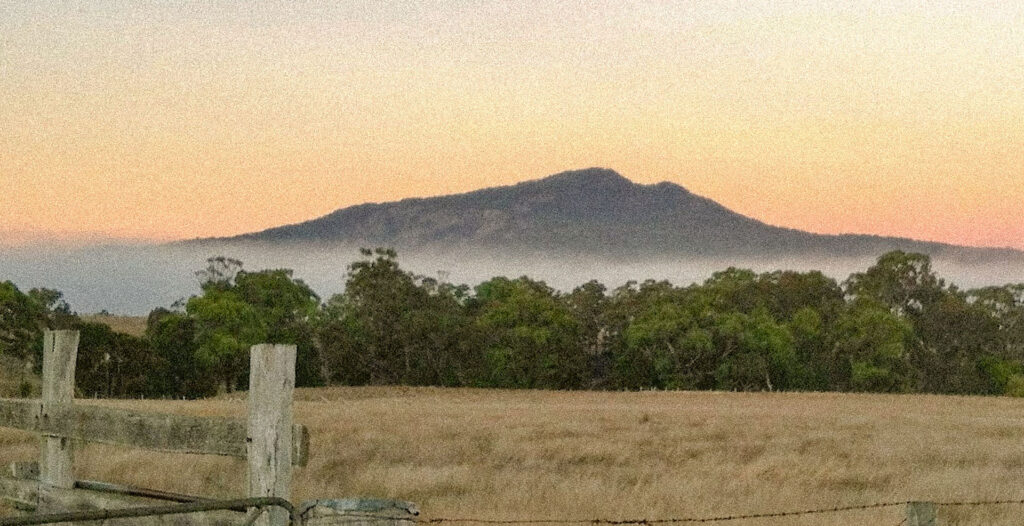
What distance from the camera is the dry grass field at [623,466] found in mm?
14680

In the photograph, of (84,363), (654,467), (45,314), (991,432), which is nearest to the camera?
(654,467)

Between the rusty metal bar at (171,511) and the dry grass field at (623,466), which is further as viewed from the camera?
the dry grass field at (623,466)

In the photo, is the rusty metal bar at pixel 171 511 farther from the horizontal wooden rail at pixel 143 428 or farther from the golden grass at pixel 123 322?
the golden grass at pixel 123 322

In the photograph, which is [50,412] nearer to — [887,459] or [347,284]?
[887,459]

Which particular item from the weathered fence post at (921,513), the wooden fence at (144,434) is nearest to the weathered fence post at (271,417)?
the wooden fence at (144,434)

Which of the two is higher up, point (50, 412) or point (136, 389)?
point (50, 412)

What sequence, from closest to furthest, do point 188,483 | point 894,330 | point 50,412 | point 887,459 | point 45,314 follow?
point 50,412, point 188,483, point 887,459, point 45,314, point 894,330

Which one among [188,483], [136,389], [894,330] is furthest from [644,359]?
[188,483]

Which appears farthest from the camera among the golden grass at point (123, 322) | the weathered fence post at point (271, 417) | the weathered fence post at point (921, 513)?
the golden grass at point (123, 322)

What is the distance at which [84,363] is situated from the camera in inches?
2717

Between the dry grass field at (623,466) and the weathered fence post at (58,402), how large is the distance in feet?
17.1

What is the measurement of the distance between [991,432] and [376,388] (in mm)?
46456

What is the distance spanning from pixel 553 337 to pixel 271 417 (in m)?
81.1

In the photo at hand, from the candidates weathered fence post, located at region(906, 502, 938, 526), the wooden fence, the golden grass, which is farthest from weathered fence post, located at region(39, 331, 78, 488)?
the golden grass
